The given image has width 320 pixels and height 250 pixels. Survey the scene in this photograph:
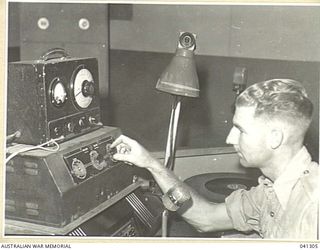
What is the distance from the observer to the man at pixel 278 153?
4.05 feet

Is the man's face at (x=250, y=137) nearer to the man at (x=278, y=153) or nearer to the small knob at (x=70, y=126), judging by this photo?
the man at (x=278, y=153)

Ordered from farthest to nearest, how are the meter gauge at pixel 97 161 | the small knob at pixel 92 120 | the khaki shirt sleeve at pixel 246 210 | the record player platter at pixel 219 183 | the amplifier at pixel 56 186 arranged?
1. the record player platter at pixel 219 183
2. the khaki shirt sleeve at pixel 246 210
3. the small knob at pixel 92 120
4. the meter gauge at pixel 97 161
5. the amplifier at pixel 56 186

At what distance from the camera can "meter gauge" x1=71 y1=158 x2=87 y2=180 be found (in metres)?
1.07

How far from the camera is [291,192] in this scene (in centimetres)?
127

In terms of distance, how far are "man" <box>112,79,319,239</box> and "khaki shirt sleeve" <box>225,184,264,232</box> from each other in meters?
0.04

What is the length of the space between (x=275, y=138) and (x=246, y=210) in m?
0.30

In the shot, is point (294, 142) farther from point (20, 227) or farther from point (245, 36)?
point (245, 36)

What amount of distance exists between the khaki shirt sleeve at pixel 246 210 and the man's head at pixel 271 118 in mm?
157

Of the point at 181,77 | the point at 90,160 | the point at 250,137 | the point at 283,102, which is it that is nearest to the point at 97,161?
the point at 90,160

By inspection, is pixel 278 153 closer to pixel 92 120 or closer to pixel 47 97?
pixel 92 120

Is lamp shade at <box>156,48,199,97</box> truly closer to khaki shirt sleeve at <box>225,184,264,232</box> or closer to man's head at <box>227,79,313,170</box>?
man's head at <box>227,79,313,170</box>

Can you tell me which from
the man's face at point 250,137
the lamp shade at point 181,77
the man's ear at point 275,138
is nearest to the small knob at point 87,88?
the lamp shade at point 181,77

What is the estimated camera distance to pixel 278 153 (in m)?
1.27

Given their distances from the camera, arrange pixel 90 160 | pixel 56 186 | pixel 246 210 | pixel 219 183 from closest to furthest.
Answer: pixel 56 186 → pixel 90 160 → pixel 246 210 → pixel 219 183
